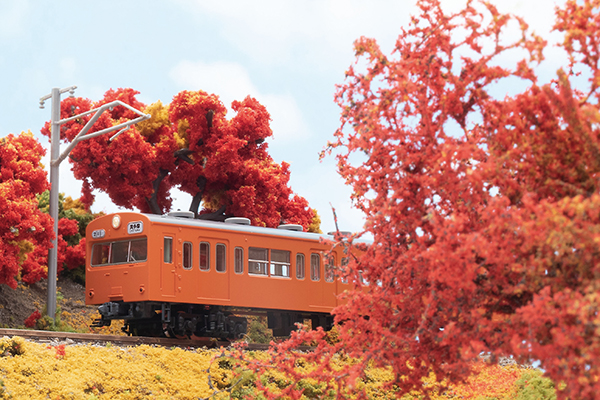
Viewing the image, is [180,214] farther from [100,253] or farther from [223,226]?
[100,253]

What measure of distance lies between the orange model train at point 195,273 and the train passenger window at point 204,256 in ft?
Result: 0.08

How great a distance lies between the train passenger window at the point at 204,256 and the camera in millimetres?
16781

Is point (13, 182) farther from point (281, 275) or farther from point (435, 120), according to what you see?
point (435, 120)

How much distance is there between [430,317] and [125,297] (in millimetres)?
10277

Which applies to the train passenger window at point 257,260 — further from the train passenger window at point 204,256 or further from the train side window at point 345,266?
the train side window at point 345,266

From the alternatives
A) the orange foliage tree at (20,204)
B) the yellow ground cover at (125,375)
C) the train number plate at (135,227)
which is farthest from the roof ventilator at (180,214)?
the yellow ground cover at (125,375)

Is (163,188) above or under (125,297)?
above

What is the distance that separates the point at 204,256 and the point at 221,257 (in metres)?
0.47

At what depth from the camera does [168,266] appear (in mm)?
16219

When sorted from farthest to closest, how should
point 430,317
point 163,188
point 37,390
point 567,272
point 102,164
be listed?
point 163,188 < point 102,164 < point 37,390 < point 430,317 < point 567,272

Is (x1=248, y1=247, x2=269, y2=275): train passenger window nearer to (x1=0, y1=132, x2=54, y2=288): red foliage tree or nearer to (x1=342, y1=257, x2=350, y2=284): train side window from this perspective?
(x1=0, y1=132, x2=54, y2=288): red foliage tree

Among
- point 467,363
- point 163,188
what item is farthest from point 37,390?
point 163,188

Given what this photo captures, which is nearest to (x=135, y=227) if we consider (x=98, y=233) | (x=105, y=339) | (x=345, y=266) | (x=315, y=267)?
(x=98, y=233)

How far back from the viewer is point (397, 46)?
8.61 meters
